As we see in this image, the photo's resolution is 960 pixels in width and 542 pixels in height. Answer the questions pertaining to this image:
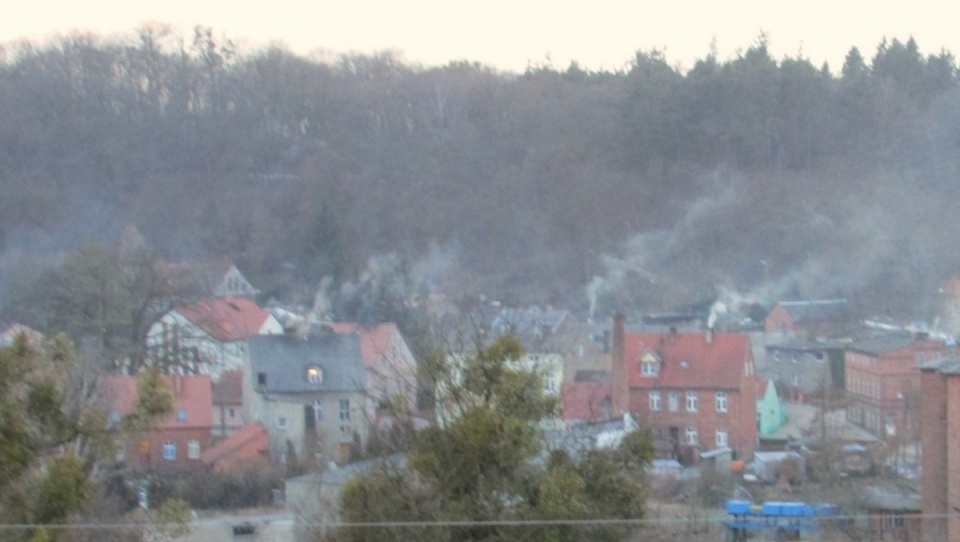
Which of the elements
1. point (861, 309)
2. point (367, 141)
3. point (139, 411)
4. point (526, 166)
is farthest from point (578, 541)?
point (367, 141)

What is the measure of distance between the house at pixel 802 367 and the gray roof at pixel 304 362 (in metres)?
3.89

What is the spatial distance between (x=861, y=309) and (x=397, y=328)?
20.9ft

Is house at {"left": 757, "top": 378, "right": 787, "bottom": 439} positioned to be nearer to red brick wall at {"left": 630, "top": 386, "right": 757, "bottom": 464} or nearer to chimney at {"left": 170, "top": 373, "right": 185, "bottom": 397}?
red brick wall at {"left": 630, "top": 386, "right": 757, "bottom": 464}

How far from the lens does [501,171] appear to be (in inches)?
830

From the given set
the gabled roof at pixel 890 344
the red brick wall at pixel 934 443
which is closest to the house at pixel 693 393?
the gabled roof at pixel 890 344

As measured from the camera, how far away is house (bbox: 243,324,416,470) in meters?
9.91

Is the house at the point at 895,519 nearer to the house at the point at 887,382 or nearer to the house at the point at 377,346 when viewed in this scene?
the house at the point at 887,382

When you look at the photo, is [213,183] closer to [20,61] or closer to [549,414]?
[20,61]

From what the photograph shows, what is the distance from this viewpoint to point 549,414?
147 inches

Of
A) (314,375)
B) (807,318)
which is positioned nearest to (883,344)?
(807,318)

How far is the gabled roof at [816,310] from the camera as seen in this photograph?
49.7 ft

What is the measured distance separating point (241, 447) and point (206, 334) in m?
2.94

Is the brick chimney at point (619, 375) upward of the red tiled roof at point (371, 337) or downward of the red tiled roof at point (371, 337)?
downward

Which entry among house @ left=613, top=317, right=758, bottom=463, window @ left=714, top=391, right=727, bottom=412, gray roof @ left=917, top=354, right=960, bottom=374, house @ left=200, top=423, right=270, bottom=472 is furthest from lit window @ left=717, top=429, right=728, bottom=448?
gray roof @ left=917, top=354, right=960, bottom=374
